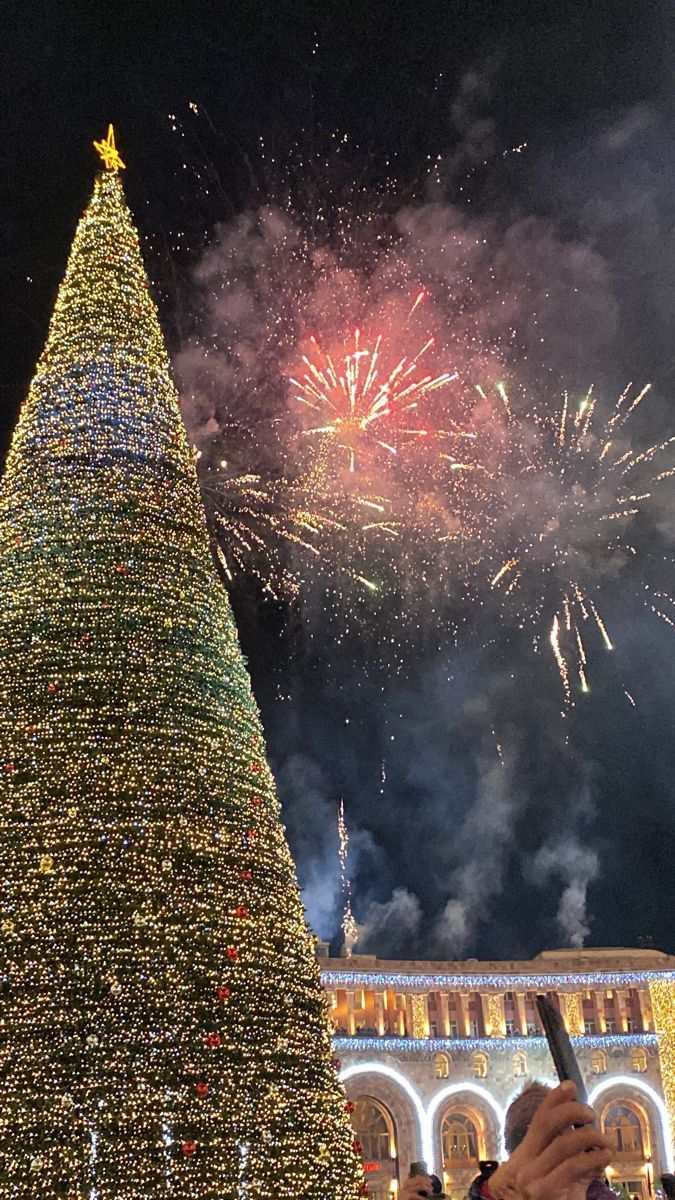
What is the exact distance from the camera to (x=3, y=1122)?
7246 millimetres

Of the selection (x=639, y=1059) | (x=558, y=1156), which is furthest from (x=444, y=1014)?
(x=558, y=1156)

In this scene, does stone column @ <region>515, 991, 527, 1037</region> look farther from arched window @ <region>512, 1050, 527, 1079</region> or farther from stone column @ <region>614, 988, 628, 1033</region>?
stone column @ <region>614, 988, 628, 1033</region>

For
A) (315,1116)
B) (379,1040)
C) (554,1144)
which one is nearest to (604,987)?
(379,1040)

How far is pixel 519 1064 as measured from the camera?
38.6m

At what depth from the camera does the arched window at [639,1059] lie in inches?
1548

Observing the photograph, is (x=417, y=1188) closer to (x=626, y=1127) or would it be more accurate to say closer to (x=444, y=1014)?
(x=444, y=1014)

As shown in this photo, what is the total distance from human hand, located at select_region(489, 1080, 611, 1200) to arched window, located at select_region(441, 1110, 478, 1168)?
39356 mm

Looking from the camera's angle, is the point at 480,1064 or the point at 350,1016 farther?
the point at 480,1064

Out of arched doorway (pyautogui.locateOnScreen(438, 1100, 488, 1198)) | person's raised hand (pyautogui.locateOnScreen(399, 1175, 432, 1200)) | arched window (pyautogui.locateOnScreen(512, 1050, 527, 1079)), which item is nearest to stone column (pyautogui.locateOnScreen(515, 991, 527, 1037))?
arched window (pyautogui.locateOnScreen(512, 1050, 527, 1079))

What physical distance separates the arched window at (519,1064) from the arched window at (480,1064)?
114cm

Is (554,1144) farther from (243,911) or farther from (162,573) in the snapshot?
(162,573)

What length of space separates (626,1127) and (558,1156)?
141ft

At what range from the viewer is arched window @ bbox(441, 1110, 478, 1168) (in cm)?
3638

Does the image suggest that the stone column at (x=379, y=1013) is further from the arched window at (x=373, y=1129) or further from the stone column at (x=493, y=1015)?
the stone column at (x=493, y=1015)
